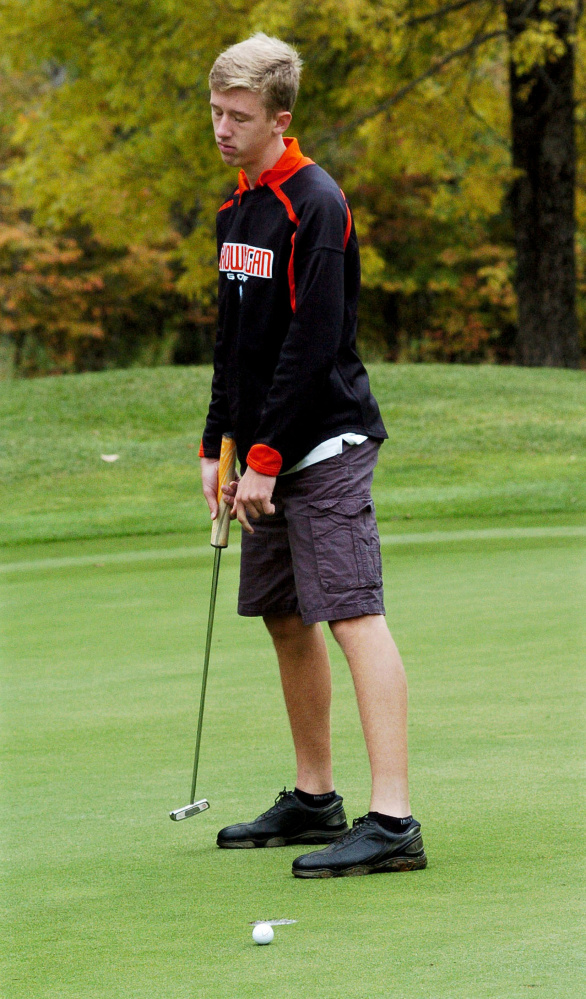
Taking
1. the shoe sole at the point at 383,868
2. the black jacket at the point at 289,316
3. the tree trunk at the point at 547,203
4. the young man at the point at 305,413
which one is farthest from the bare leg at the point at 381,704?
the tree trunk at the point at 547,203

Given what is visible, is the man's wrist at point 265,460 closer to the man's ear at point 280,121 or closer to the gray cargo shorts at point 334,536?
the gray cargo shorts at point 334,536

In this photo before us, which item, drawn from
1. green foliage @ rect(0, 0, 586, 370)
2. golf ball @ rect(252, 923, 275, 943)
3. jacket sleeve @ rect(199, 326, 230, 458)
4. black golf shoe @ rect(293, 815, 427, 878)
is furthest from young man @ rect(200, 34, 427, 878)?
green foliage @ rect(0, 0, 586, 370)

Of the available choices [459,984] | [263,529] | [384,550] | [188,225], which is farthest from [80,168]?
[459,984]

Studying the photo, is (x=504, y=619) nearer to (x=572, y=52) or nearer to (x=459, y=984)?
(x=459, y=984)

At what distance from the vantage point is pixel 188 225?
29094 mm

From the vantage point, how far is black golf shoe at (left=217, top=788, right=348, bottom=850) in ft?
10.9

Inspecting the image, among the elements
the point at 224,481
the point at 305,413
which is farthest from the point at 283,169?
the point at 224,481

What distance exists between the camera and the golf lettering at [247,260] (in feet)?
10.6

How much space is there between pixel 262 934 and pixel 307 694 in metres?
1.10

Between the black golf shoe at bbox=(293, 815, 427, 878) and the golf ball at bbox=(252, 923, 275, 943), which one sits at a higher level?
the golf ball at bbox=(252, 923, 275, 943)

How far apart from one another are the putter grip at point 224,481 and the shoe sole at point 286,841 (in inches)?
27.4

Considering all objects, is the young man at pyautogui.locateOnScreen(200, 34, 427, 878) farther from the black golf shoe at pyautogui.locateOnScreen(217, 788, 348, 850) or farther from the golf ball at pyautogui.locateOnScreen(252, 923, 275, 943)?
the golf ball at pyautogui.locateOnScreen(252, 923, 275, 943)

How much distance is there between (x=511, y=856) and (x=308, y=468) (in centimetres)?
94

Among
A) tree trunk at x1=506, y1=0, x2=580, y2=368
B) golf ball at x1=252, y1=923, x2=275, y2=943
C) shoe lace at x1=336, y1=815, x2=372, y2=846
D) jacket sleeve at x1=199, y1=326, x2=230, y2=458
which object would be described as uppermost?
tree trunk at x1=506, y1=0, x2=580, y2=368
